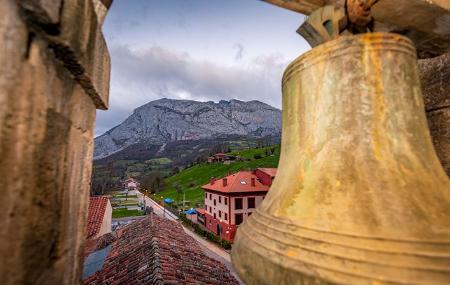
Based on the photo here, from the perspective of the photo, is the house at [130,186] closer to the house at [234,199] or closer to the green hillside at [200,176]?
the green hillside at [200,176]

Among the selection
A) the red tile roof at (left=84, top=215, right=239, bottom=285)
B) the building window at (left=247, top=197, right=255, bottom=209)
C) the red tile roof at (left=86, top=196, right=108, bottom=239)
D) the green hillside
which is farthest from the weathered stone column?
the green hillside

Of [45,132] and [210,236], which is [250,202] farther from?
[45,132]

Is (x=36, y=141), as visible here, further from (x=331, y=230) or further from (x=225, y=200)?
(x=225, y=200)

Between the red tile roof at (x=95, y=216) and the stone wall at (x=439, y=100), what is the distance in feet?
45.3

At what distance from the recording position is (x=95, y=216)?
16109 millimetres

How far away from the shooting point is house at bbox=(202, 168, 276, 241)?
94.4ft

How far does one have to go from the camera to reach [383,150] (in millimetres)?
1370

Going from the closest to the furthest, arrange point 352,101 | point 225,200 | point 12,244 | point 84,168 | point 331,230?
point 12,244 < point 331,230 < point 352,101 < point 84,168 < point 225,200

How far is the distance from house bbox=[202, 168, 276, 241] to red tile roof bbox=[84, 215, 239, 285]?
1838 centimetres

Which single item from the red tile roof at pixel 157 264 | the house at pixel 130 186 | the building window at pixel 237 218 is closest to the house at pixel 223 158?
the house at pixel 130 186

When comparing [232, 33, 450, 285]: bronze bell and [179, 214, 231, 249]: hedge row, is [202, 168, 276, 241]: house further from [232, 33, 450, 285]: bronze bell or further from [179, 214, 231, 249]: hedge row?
[232, 33, 450, 285]: bronze bell

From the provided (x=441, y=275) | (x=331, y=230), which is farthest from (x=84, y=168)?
(x=441, y=275)

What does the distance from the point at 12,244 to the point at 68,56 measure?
77 centimetres

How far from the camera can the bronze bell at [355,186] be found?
41.6 inches
